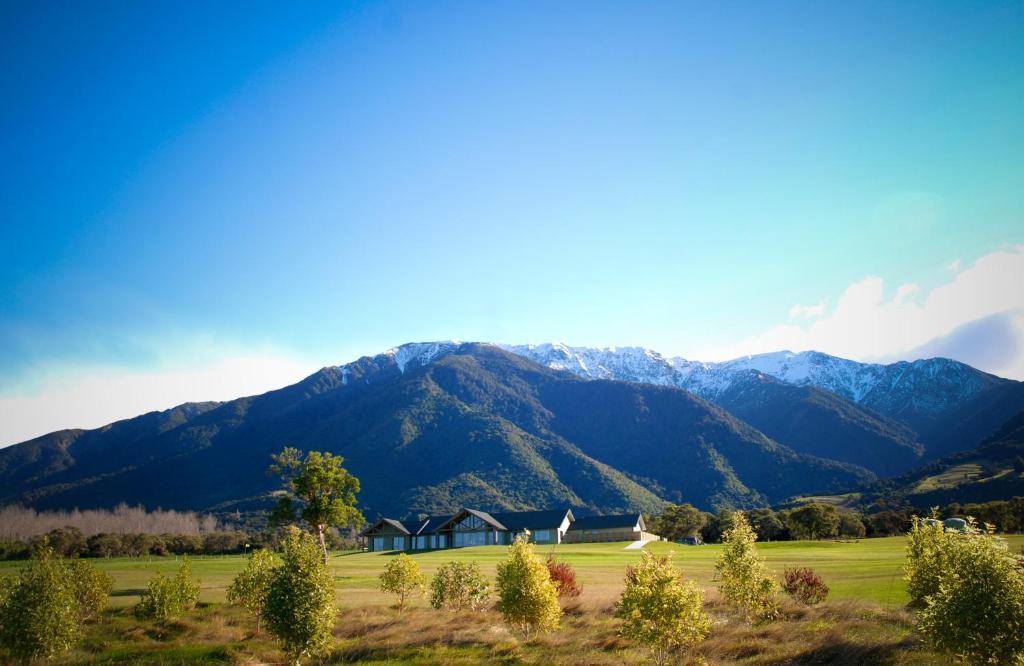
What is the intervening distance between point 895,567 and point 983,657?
29.1 m

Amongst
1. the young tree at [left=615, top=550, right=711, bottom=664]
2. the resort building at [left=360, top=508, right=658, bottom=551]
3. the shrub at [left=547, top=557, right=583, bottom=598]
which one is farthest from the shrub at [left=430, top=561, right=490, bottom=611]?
the resort building at [left=360, top=508, right=658, bottom=551]

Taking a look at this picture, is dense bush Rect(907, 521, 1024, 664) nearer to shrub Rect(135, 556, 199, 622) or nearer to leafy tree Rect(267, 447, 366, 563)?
shrub Rect(135, 556, 199, 622)

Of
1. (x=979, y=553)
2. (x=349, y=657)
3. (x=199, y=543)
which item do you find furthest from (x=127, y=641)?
(x=199, y=543)

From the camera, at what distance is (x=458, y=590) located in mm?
34625

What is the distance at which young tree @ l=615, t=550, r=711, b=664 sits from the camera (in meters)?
19.8

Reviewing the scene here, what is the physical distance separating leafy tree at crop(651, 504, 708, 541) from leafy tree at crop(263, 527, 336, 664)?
105543 mm

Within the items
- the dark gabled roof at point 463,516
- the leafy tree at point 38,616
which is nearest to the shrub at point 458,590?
the leafy tree at point 38,616

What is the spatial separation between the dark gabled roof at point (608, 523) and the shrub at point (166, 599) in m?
89.0

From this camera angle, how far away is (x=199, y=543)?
99.9 m

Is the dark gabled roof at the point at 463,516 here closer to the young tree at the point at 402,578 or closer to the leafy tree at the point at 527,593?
the young tree at the point at 402,578

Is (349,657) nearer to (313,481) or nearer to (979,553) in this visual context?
(979,553)

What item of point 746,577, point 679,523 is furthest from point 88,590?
point 679,523

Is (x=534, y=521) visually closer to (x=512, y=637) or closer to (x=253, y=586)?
(x=253, y=586)

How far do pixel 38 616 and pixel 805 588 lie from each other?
31.0 m
